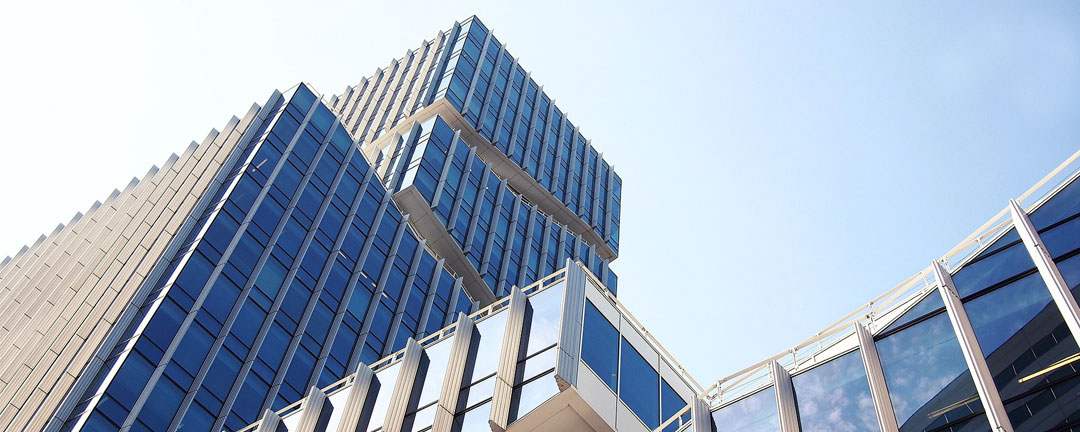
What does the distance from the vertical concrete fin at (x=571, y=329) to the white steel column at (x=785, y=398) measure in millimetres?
5657

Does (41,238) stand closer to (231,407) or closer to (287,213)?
(287,213)

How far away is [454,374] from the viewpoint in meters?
29.8

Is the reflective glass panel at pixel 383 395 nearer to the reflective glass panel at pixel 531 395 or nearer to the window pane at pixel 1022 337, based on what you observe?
the reflective glass panel at pixel 531 395

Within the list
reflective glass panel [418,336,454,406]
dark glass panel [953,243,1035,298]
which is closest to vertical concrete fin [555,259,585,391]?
reflective glass panel [418,336,454,406]

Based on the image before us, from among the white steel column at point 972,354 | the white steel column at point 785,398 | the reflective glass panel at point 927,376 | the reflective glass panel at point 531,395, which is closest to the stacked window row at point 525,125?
the reflective glass panel at point 531,395

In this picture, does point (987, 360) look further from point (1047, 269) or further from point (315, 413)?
point (315, 413)

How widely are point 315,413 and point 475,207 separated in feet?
145

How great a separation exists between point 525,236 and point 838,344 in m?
59.9

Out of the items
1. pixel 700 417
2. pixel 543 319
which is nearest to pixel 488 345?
pixel 543 319

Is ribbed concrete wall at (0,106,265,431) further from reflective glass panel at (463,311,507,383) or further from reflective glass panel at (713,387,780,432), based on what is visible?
reflective glass panel at (713,387,780,432)

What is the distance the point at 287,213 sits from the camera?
185ft

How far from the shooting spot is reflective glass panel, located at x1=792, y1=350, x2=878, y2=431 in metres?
20.6

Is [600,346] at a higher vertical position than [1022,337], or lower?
higher

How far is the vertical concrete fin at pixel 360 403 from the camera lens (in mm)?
31688
